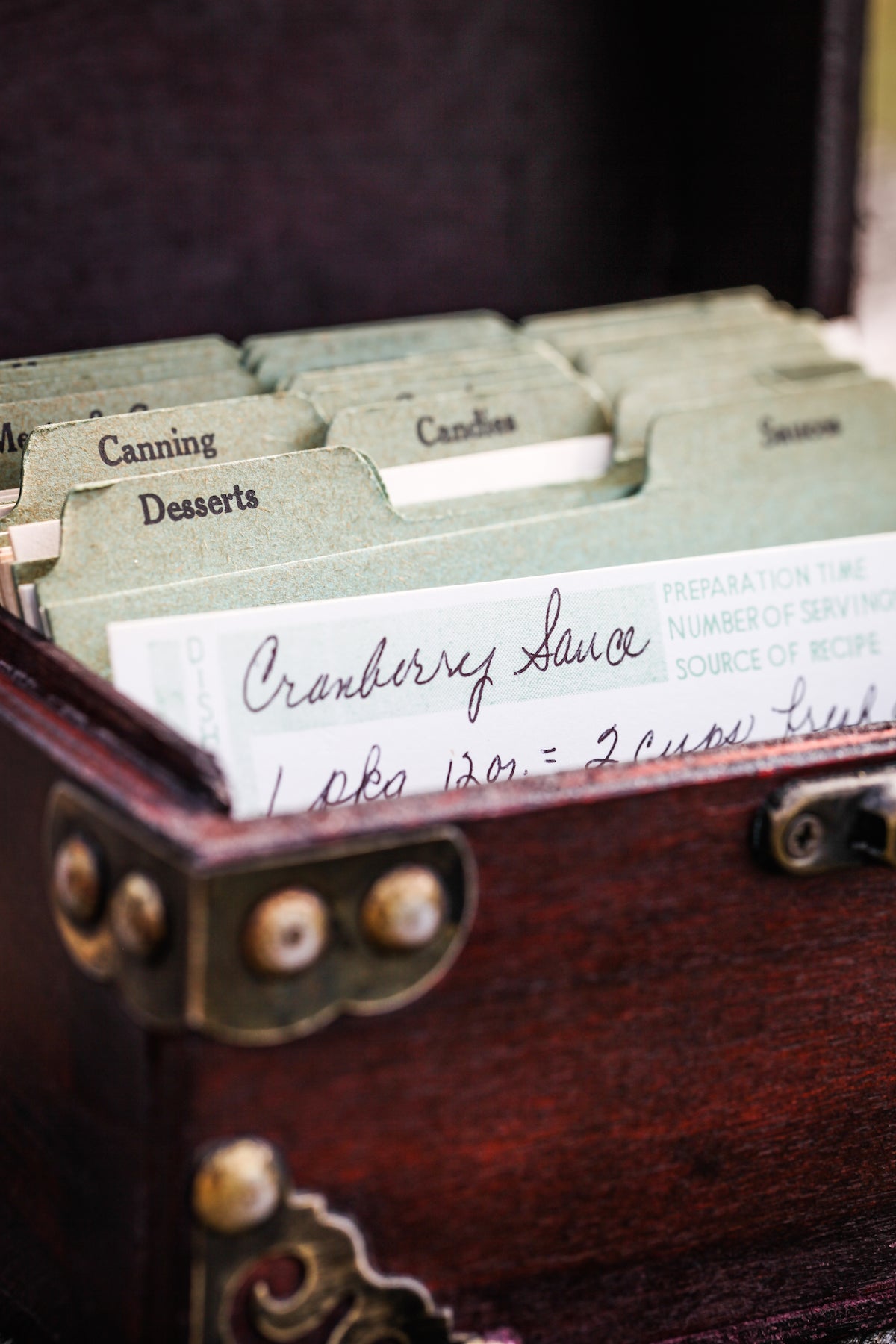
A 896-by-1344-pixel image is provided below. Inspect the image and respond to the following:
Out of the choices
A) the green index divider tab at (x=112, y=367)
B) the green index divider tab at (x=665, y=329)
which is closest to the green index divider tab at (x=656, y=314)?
the green index divider tab at (x=665, y=329)

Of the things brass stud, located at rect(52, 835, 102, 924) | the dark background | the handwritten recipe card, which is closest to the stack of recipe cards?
the handwritten recipe card

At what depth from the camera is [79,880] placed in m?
0.45

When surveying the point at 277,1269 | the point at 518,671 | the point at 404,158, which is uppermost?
the point at 404,158

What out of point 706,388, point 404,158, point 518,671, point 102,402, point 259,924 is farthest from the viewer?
point 404,158

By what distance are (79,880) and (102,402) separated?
0.36 meters

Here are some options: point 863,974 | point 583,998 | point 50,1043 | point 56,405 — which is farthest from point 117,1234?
point 56,405

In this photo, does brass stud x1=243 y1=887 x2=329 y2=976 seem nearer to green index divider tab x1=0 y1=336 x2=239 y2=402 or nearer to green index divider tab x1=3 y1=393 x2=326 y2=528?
green index divider tab x1=3 y1=393 x2=326 y2=528

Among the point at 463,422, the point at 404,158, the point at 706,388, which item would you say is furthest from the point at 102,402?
the point at 404,158

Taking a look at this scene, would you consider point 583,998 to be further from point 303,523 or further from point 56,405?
point 56,405

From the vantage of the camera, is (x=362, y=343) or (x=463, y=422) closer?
(x=463, y=422)

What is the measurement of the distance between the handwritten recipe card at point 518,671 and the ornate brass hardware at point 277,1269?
0.16 m

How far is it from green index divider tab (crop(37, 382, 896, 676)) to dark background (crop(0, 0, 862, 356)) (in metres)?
0.35

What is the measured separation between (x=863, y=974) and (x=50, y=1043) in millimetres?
300

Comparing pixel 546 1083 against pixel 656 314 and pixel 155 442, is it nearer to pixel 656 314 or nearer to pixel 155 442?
pixel 155 442
